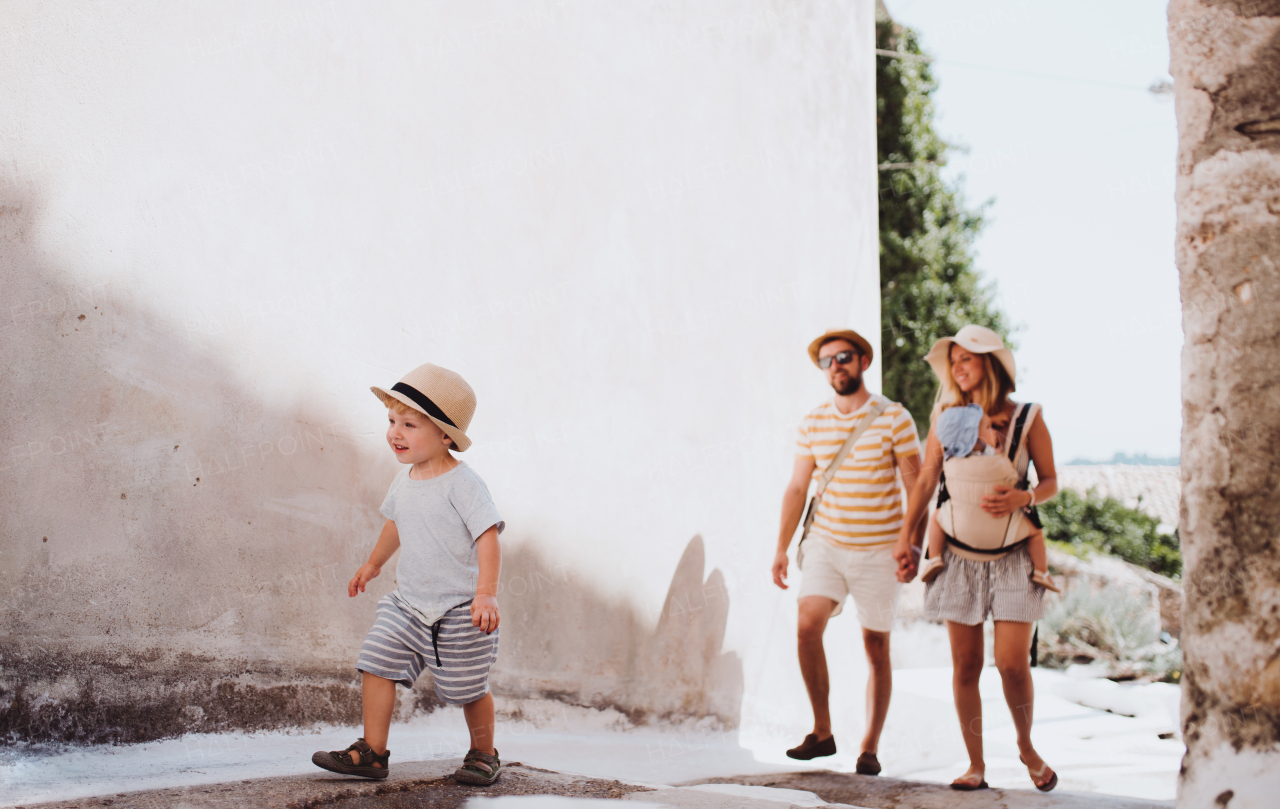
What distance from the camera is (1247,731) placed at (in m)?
2.16

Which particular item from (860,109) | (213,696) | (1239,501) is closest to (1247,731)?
(1239,501)

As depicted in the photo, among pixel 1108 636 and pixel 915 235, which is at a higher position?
pixel 915 235

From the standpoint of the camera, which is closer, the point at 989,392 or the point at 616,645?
the point at 989,392

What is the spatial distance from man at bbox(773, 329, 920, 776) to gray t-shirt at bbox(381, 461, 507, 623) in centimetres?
175

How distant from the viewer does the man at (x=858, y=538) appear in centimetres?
419

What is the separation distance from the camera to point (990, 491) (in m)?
3.56

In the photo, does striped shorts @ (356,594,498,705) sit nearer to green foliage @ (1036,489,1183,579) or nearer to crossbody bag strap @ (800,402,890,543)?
crossbody bag strap @ (800,402,890,543)

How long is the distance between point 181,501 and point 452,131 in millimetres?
1726

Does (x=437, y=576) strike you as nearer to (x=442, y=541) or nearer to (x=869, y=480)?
(x=442, y=541)

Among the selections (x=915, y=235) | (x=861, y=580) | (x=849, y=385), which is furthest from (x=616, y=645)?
(x=915, y=235)

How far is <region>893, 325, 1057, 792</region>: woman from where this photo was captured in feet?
11.8

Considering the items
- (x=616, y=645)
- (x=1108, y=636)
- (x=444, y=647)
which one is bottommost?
(x=1108, y=636)

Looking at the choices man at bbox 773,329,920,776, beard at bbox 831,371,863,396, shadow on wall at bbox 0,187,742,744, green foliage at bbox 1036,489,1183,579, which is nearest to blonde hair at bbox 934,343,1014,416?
man at bbox 773,329,920,776

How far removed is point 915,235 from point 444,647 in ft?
43.3
